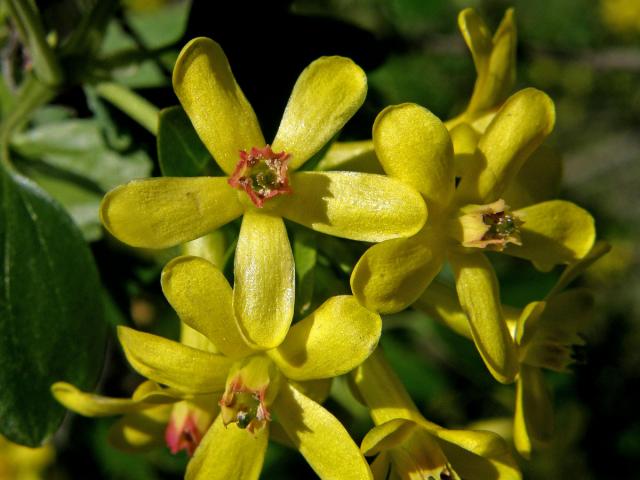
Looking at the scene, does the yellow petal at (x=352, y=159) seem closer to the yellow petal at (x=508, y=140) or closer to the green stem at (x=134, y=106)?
the yellow petal at (x=508, y=140)

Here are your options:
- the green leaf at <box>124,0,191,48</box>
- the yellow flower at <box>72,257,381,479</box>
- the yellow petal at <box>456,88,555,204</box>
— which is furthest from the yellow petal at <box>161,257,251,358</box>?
the green leaf at <box>124,0,191,48</box>

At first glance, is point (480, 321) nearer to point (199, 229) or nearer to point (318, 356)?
point (318, 356)

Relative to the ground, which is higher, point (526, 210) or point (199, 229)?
point (199, 229)

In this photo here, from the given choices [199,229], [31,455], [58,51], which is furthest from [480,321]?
[31,455]

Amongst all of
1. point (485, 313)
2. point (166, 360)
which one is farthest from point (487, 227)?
point (166, 360)

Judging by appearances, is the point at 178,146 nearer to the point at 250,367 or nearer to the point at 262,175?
the point at 262,175

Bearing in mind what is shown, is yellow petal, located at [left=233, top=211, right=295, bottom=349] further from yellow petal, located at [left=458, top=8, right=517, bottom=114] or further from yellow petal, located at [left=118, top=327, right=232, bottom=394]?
yellow petal, located at [left=458, top=8, right=517, bottom=114]
